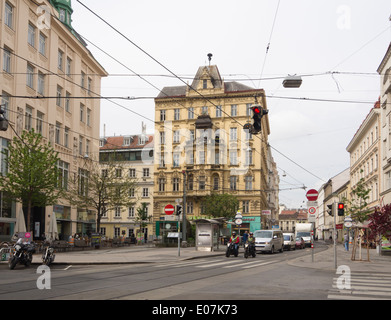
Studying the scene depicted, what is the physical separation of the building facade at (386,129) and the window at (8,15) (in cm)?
2947

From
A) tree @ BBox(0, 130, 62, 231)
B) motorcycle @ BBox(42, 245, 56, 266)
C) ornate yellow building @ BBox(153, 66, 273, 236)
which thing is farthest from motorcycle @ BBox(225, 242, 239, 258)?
ornate yellow building @ BBox(153, 66, 273, 236)

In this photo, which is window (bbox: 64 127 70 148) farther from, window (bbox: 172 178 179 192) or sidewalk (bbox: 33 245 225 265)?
window (bbox: 172 178 179 192)

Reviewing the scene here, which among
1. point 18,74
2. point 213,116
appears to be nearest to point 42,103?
point 18,74

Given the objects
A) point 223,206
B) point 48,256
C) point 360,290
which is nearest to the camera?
point 360,290

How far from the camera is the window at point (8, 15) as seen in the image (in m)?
33.2

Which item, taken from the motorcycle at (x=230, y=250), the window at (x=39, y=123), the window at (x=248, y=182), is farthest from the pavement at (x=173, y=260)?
the window at (x=248, y=182)

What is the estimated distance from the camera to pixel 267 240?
35844mm

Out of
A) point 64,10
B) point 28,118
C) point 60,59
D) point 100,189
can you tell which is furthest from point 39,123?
point 64,10

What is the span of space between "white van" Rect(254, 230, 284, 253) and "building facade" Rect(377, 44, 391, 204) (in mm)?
11600

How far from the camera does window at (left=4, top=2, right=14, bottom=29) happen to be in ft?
109

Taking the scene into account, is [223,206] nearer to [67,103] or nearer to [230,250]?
[67,103]

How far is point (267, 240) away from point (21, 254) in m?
21.4

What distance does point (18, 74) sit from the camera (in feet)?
113
